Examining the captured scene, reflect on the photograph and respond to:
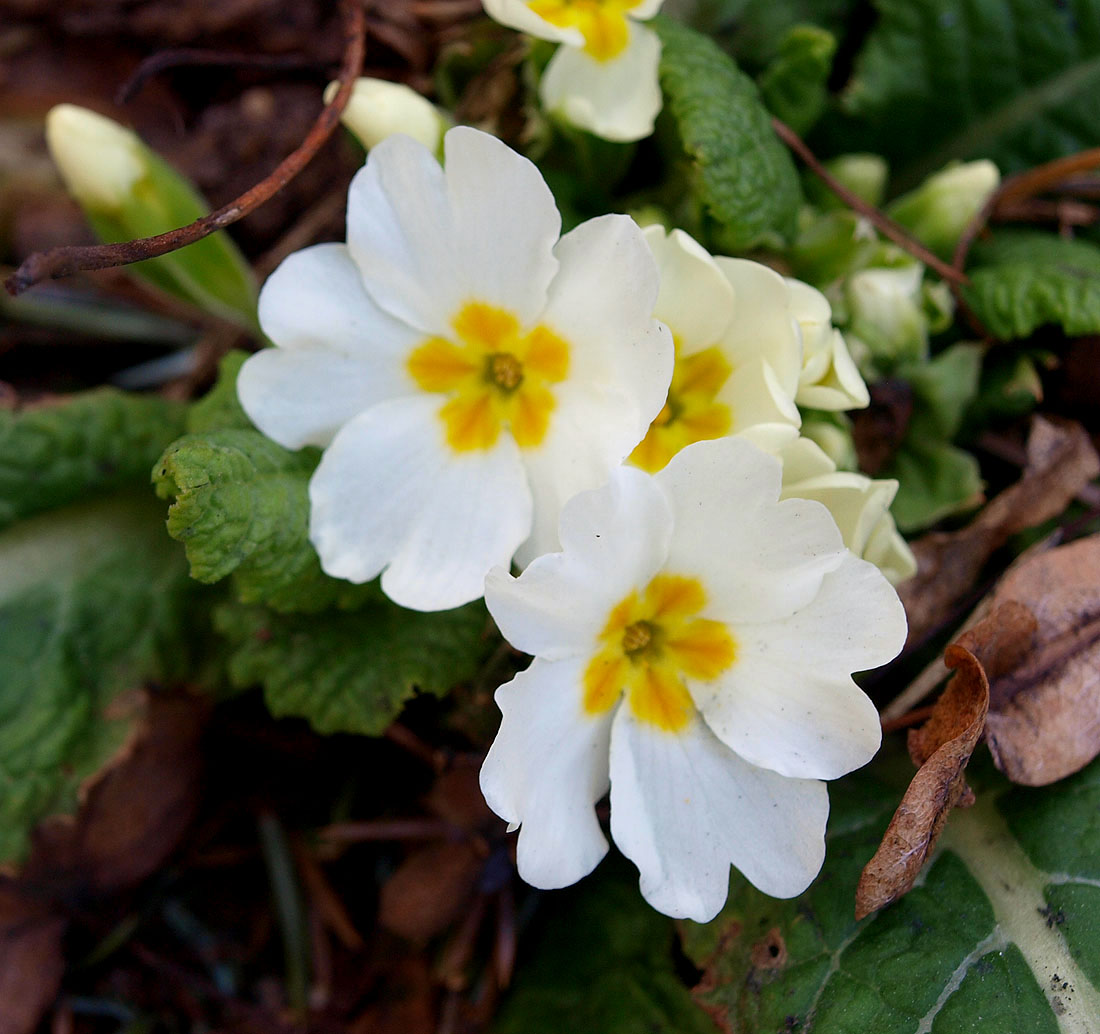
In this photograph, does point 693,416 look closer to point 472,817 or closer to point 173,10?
point 472,817

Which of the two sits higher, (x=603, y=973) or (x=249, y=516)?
(x=249, y=516)

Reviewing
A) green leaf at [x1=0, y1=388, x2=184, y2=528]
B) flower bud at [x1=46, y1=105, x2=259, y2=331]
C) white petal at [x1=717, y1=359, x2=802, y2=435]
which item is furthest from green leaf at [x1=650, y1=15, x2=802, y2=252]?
green leaf at [x1=0, y1=388, x2=184, y2=528]

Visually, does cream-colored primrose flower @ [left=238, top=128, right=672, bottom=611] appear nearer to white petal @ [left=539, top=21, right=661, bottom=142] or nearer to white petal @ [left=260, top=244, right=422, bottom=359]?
white petal @ [left=260, top=244, right=422, bottom=359]

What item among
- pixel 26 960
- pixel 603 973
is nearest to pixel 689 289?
pixel 603 973

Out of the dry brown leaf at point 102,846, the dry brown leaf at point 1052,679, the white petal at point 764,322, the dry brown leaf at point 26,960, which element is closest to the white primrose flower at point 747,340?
the white petal at point 764,322

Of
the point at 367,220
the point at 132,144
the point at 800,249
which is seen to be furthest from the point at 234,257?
the point at 800,249

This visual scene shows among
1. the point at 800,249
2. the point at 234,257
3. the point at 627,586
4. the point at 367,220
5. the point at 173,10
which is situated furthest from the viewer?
the point at 173,10

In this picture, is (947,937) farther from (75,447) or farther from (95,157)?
(95,157)
